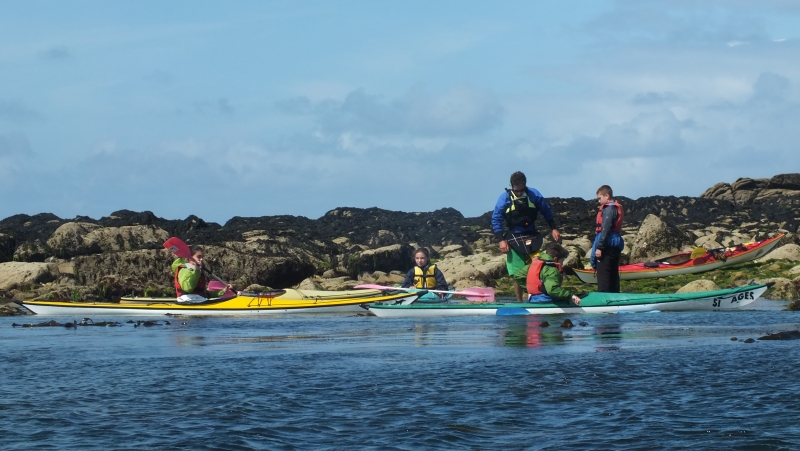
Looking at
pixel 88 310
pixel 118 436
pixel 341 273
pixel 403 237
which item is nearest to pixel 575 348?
pixel 118 436

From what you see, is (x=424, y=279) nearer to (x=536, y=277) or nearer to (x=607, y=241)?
(x=536, y=277)

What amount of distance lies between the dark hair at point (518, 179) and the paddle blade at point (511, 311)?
99.7 inches

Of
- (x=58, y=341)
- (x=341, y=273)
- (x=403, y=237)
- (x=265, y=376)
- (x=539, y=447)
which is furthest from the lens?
(x=403, y=237)

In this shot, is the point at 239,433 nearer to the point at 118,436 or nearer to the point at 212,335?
the point at 118,436

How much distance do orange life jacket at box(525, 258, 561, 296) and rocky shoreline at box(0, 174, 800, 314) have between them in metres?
6.10

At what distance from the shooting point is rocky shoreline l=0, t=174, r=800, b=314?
27.3m

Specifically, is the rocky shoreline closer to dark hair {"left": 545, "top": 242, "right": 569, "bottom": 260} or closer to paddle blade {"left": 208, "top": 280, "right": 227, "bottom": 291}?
paddle blade {"left": 208, "top": 280, "right": 227, "bottom": 291}

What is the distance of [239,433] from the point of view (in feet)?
23.3

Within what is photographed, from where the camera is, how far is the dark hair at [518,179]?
59.7 ft

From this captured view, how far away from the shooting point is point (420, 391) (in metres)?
8.63

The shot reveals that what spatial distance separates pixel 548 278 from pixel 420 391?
8.13m

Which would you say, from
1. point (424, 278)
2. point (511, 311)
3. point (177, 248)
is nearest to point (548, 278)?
point (511, 311)

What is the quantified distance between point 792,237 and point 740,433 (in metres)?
29.6

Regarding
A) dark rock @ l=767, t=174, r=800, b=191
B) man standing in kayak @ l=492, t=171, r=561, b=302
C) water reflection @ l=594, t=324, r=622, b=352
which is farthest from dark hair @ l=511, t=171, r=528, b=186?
dark rock @ l=767, t=174, r=800, b=191
